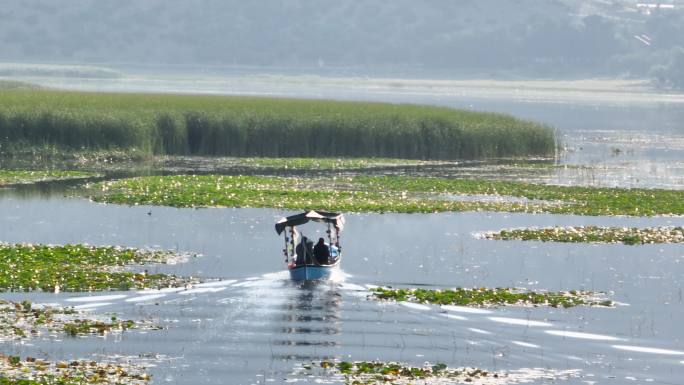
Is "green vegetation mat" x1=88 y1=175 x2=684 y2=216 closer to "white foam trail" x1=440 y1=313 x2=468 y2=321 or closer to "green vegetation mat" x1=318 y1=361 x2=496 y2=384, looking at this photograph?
"white foam trail" x1=440 y1=313 x2=468 y2=321

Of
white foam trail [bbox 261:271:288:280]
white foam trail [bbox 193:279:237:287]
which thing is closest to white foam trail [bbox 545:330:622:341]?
white foam trail [bbox 193:279:237:287]

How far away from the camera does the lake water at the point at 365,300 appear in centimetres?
3491

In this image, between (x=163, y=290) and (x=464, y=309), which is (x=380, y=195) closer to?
(x=163, y=290)

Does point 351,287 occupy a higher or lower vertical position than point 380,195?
lower

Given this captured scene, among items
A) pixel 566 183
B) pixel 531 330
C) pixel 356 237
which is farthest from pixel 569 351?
pixel 566 183

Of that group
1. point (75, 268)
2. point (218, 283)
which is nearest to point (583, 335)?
point (218, 283)

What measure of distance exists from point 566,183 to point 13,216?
2978 cm

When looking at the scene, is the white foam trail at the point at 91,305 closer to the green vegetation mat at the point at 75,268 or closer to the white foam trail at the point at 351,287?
the green vegetation mat at the point at 75,268

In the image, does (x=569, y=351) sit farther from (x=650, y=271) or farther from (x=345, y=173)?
(x=345, y=173)

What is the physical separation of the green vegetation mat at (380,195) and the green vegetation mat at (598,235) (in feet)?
18.8

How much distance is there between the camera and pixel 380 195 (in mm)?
67500

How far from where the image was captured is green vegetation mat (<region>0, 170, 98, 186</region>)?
71188 millimetres

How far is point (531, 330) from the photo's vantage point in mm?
38469

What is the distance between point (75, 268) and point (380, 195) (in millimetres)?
24428
